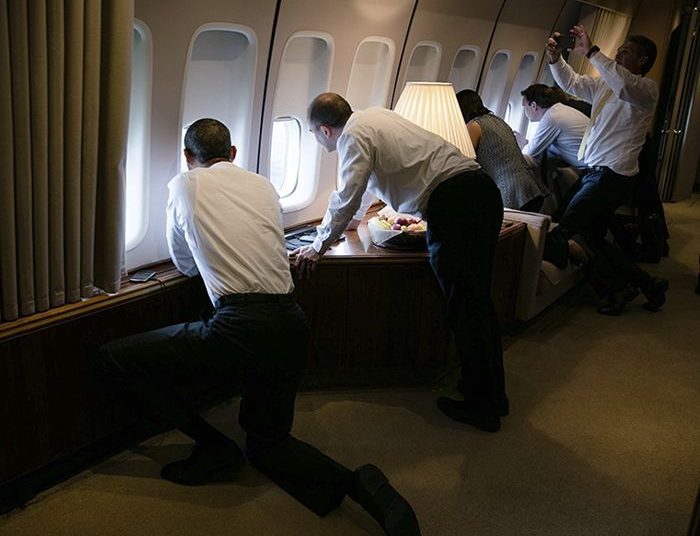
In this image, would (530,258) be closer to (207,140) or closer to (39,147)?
(207,140)

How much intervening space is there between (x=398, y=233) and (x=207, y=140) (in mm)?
1313

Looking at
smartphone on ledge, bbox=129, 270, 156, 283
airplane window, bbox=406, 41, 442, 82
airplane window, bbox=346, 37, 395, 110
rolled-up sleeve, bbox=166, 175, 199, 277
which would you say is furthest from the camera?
airplane window, bbox=406, 41, 442, 82

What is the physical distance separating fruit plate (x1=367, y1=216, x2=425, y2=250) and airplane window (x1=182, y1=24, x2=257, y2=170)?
93cm

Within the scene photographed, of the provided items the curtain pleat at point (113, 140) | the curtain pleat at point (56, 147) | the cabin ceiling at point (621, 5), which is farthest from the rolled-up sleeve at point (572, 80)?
the curtain pleat at point (56, 147)

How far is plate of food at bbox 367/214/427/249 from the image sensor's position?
155 inches

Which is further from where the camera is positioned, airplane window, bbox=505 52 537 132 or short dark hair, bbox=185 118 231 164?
airplane window, bbox=505 52 537 132

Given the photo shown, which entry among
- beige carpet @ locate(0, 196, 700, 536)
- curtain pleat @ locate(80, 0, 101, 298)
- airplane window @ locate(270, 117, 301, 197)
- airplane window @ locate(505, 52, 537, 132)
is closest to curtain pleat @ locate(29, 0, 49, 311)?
curtain pleat @ locate(80, 0, 101, 298)

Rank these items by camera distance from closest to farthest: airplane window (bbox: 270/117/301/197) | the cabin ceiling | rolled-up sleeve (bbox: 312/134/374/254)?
rolled-up sleeve (bbox: 312/134/374/254) → airplane window (bbox: 270/117/301/197) → the cabin ceiling

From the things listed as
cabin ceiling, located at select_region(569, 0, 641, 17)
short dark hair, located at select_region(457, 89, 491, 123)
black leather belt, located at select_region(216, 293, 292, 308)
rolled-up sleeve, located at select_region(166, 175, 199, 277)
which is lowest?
black leather belt, located at select_region(216, 293, 292, 308)

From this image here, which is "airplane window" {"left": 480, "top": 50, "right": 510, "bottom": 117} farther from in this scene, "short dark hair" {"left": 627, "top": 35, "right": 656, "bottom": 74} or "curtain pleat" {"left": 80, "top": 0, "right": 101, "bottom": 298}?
"curtain pleat" {"left": 80, "top": 0, "right": 101, "bottom": 298}

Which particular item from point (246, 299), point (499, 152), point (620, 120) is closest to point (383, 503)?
point (246, 299)

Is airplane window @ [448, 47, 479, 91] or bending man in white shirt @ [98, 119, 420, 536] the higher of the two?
airplane window @ [448, 47, 479, 91]

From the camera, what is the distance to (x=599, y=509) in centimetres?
309

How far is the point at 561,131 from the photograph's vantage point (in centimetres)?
595
